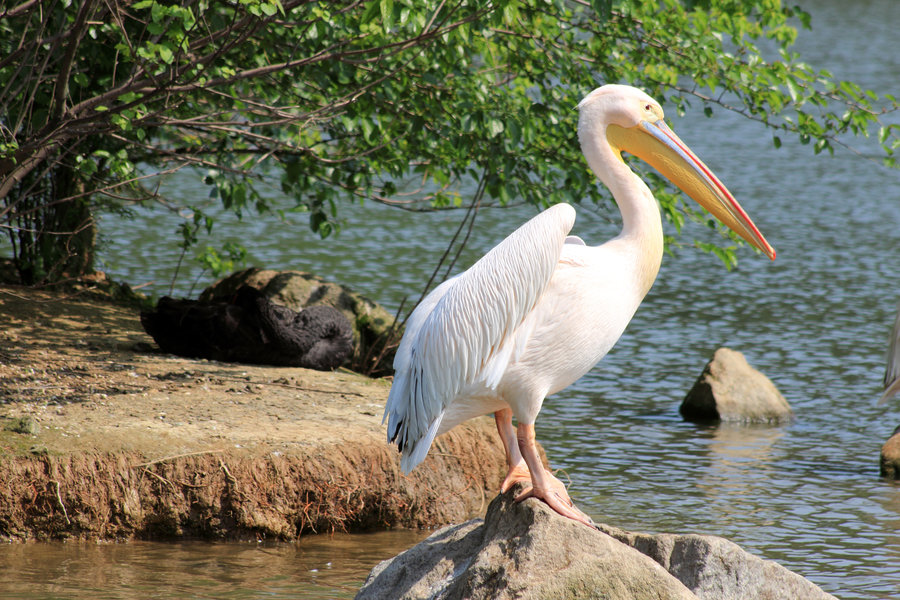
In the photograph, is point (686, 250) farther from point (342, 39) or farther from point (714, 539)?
point (714, 539)

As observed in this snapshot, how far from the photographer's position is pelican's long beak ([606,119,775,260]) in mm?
4949

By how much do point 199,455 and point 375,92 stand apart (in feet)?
9.22

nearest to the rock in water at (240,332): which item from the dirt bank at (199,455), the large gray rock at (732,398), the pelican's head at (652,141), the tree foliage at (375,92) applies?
the dirt bank at (199,455)

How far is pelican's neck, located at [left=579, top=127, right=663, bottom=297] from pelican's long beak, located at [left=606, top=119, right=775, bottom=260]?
15 cm

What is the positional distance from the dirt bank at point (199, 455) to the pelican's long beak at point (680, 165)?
8.17 feet

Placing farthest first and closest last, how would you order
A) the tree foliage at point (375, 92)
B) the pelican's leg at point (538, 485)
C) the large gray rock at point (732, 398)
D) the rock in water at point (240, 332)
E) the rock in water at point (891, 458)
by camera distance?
the large gray rock at point (732, 398)
the rock in water at point (891, 458)
the rock in water at point (240, 332)
the tree foliage at point (375, 92)
the pelican's leg at point (538, 485)

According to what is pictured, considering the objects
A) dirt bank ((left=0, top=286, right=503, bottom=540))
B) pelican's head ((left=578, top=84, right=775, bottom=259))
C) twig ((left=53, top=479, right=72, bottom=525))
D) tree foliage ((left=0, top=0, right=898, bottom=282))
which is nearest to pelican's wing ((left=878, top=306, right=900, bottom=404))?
tree foliage ((left=0, top=0, right=898, bottom=282))

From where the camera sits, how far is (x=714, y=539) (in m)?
4.65

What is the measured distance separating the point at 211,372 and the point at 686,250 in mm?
10165

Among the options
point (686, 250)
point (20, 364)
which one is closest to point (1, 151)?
point (20, 364)

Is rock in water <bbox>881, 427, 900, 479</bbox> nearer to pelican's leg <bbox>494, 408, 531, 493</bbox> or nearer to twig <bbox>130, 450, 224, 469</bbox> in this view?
pelican's leg <bbox>494, 408, 531, 493</bbox>

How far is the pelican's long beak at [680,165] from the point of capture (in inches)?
195

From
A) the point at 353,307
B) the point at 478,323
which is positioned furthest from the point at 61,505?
Result: the point at 353,307

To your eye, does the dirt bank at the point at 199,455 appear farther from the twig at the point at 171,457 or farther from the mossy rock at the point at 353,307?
the mossy rock at the point at 353,307
